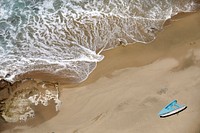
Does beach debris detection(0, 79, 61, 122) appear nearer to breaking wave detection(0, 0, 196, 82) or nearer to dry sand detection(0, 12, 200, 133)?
dry sand detection(0, 12, 200, 133)

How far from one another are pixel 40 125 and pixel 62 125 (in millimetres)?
494

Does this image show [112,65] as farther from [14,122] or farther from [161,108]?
[14,122]

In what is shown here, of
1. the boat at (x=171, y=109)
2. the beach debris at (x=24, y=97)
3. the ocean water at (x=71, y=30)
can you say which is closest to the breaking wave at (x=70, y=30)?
the ocean water at (x=71, y=30)

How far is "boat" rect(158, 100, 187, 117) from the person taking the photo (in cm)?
677

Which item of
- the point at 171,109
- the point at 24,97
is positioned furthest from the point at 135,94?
the point at 24,97

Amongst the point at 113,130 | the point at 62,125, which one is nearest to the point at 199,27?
the point at 113,130

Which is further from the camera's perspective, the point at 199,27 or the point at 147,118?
the point at 199,27

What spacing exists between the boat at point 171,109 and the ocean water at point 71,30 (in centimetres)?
205

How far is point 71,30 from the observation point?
336 inches

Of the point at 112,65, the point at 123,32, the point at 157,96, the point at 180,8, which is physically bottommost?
the point at 157,96

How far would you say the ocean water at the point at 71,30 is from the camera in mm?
7773

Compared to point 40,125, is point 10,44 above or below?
above

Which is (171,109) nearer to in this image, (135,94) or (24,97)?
(135,94)

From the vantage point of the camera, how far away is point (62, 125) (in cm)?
668
